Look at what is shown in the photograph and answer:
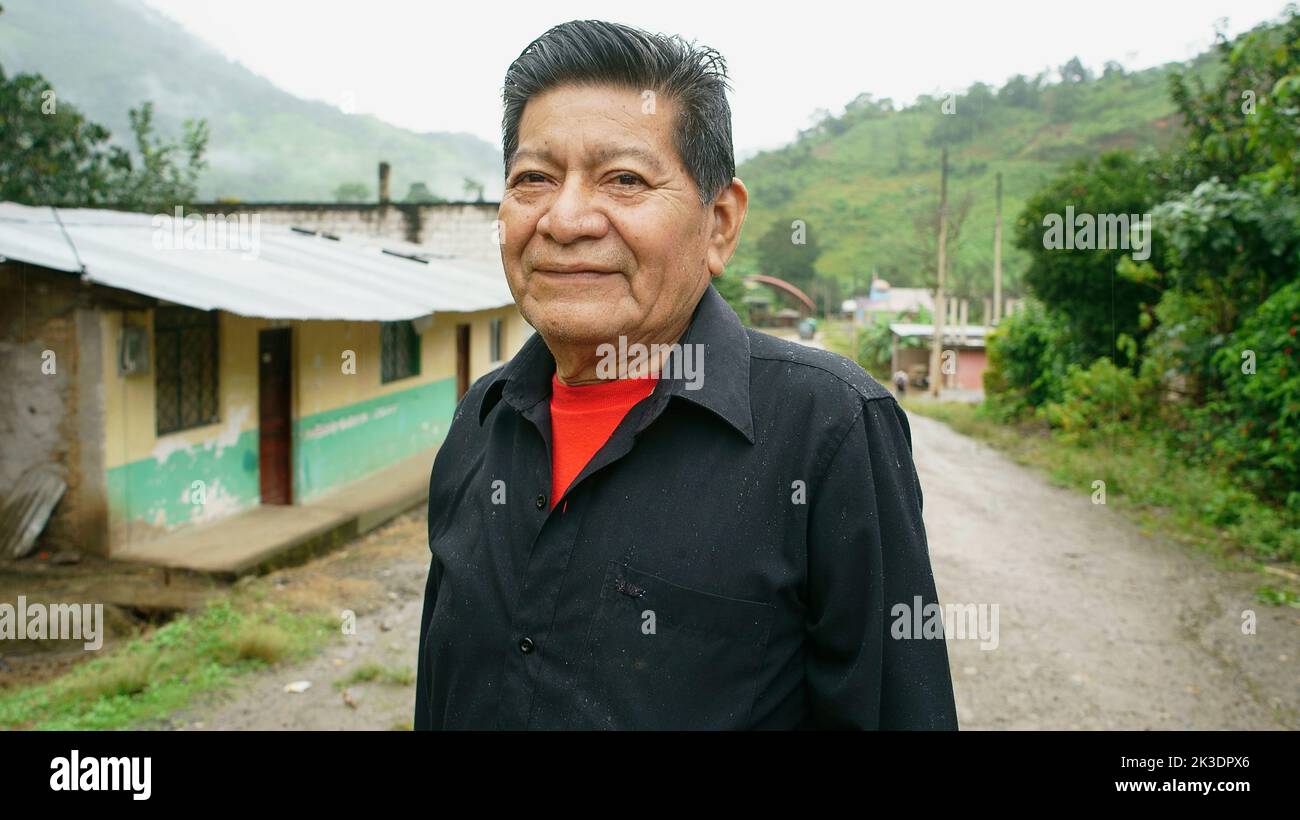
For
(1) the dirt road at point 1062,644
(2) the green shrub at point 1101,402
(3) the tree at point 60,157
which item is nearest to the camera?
(1) the dirt road at point 1062,644

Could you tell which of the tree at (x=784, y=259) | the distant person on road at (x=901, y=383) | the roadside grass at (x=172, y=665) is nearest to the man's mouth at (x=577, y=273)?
the roadside grass at (x=172, y=665)

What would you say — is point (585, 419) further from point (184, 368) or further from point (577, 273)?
point (184, 368)

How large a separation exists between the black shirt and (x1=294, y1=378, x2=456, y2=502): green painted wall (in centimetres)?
797

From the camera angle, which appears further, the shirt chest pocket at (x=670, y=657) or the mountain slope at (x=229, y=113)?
the mountain slope at (x=229, y=113)

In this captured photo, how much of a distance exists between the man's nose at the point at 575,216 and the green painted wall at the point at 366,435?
7949mm

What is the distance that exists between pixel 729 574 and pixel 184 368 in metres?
7.63

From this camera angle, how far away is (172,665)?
507 cm

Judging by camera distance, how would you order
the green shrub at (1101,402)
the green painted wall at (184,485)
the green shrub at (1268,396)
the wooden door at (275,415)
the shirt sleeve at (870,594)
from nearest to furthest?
the shirt sleeve at (870,594), the green painted wall at (184,485), the green shrub at (1268,396), the wooden door at (275,415), the green shrub at (1101,402)

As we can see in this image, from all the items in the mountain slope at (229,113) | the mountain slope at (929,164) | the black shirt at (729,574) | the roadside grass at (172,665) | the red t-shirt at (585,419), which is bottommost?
the roadside grass at (172,665)

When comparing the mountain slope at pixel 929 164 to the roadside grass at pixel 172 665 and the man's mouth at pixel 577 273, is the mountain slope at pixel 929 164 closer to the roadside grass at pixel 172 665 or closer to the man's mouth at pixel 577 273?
the roadside grass at pixel 172 665

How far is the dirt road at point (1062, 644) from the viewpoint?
4738 mm

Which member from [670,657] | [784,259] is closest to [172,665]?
[670,657]

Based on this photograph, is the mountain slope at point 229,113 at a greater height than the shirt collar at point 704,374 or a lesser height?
greater
